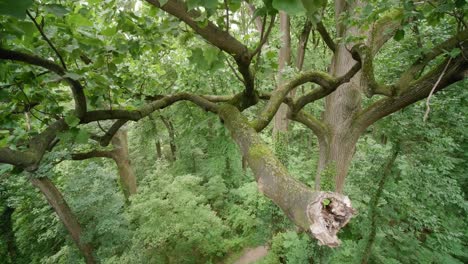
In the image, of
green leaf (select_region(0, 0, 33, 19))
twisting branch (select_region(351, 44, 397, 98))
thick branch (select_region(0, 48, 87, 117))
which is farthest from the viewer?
twisting branch (select_region(351, 44, 397, 98))

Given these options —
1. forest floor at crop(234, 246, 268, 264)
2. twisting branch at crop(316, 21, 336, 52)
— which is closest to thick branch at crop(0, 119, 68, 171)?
twisting branch at crop(316, 21, 336, 52)

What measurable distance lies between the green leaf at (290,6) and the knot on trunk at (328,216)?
0.58 meters

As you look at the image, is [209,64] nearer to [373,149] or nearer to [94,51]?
[94,51]

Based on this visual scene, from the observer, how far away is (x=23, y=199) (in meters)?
8.55

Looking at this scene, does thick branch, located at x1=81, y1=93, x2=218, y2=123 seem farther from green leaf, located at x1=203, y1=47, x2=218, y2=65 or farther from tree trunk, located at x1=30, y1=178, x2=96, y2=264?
tree trunk, located at x1=30, y1=178, x2=96, y2=264

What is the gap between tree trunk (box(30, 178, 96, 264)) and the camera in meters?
7.45

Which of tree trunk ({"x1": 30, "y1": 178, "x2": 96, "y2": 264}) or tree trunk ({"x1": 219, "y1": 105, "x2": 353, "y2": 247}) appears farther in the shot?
tree trunk ({"x1": 30, "y1": 178, "x2": 96, "y2": 264})

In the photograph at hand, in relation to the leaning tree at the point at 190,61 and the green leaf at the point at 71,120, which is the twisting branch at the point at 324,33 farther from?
the green leaf at the point at 71,120

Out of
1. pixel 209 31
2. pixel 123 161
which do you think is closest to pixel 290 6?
pixel 209 31

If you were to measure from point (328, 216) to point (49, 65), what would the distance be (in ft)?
4.62

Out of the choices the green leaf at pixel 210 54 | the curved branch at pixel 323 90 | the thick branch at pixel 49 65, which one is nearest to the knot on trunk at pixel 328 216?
the green leaf at pixel 210 54

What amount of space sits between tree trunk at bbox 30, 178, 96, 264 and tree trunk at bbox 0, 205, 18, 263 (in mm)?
3300

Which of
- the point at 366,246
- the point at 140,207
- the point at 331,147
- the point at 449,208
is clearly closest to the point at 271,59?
the point at 331,147

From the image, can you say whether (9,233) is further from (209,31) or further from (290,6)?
(290,6)
